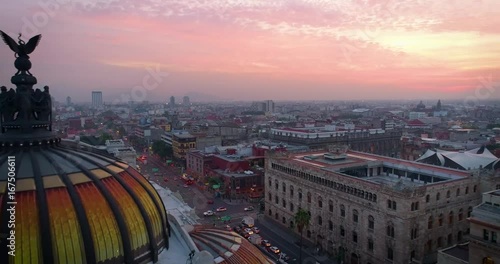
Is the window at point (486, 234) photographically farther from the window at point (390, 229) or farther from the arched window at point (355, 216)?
the arched window at point (355, 216)

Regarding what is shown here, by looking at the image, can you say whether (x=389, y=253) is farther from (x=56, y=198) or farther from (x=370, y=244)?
(x=56, y=198)

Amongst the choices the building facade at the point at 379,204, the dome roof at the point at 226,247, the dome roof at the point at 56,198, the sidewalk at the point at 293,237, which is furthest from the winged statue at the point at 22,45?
the sidewalk at the point at 293,237

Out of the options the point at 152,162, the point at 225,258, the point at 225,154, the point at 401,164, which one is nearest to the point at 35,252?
the point at 225,258

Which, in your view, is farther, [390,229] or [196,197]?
[196,197]

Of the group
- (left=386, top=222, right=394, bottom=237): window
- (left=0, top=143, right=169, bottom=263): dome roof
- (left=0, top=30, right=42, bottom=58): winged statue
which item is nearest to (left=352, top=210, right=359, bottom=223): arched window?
(left=386, top=222, right=394, bottom=237): window

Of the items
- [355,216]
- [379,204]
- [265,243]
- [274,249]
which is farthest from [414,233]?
[265,243]

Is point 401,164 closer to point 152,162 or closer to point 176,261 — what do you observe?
point 176,261
